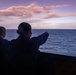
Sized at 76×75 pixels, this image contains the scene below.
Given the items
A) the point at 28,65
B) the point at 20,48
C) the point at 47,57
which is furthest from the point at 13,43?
the point at 47,57

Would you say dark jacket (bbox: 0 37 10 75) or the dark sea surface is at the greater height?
dark jacket (bbox: 0 37 10 75)

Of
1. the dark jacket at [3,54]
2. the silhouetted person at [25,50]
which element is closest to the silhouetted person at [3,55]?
the dark jacket at [3,54]

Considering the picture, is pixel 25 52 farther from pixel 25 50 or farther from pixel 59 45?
pixel 59 45

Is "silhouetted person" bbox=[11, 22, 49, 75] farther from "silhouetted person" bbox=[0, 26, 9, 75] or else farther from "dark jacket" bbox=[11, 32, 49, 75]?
"silhouetted person" bbox=[0, 26, 9, 75]

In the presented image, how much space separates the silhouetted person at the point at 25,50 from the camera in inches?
116

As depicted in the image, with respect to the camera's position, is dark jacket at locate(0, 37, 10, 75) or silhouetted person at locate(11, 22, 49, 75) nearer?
silhouetted person at locate(11, 22, 49, 75)

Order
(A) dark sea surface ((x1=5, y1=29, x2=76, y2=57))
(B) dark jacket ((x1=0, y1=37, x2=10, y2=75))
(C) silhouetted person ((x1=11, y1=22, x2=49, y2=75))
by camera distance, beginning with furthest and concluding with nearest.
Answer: (A) dark sea surface ((x1=5, y1=29, x2=76, y2=57))
(B) dark jacket ((x1=0, y1=37, x2=10, y2=75))
(C) silhouetted person ((x1=11, y1=22, x2=49, y2=75))

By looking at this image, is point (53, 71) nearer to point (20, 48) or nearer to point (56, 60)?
point (56, 60)

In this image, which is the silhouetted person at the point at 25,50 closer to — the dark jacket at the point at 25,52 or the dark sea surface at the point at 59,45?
the dark jacket at the point at 25,52

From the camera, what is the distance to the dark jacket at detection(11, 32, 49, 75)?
9.70 ft

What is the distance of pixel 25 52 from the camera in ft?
9.80

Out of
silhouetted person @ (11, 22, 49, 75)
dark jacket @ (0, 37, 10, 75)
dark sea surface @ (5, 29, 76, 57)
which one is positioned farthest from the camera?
dark sea surface @ (5, 29, 76, 57)

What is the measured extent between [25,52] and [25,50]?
0.08ft

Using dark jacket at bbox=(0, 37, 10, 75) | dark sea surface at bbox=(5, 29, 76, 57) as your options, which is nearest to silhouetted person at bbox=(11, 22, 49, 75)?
dark jacket at bbox=(0, 37, 10, 75)
